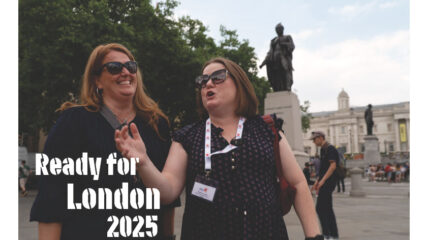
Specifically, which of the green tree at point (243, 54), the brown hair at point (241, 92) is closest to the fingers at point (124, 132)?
the brown hair at point (241, 92)

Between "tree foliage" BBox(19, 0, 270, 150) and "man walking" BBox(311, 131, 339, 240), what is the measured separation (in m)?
11.4

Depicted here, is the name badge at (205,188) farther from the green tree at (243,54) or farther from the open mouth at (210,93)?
the green tree at (243,54)

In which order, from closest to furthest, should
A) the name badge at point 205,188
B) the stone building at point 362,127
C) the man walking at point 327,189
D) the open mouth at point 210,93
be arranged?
the name badge at point 205,188, the open mouth at point 210,93, the man walking at point 327,189, the stone building at point 362,127

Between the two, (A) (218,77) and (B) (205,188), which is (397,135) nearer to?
(A) (218,77)

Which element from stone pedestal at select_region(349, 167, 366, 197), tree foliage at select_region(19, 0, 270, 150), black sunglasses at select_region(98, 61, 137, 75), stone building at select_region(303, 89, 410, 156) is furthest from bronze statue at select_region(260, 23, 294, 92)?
stone building at select_region(303, 89, 410, 156)

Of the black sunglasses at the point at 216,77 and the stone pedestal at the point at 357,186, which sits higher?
the black sunglasses at the point at 216,77

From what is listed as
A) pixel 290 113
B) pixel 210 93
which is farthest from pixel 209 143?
pixel 290 113

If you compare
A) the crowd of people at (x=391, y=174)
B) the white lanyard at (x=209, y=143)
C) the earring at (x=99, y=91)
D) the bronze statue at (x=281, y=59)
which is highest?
the bronze statue at (x=281, y=59)

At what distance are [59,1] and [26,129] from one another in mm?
9919

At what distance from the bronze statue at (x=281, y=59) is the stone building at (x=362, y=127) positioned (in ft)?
285

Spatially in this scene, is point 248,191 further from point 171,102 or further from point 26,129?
point 26,129

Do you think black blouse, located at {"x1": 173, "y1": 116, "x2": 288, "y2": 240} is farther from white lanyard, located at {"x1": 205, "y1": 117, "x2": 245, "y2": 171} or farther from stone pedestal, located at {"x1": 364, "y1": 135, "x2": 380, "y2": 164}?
stone pedestal, located at {"x1": 364, "y1": 135, "x2": 380, "y2": 164}

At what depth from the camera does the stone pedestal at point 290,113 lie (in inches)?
627
